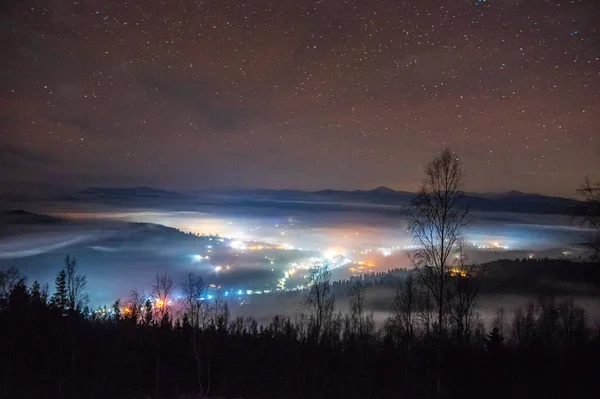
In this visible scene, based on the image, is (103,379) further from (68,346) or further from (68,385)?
(68,346)

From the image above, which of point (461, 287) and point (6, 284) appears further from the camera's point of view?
point (6, 284)

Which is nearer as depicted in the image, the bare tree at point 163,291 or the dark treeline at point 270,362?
the dark treeline at point 270,362

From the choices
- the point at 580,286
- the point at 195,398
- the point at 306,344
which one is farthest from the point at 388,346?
the point at 580,286

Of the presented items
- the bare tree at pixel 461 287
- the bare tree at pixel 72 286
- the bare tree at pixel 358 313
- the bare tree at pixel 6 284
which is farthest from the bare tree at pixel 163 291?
the bare tree at pixel 461 287

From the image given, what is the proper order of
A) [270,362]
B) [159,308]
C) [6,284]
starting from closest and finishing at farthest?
1. [270,362]
2. [159,308]
3. [6,284]

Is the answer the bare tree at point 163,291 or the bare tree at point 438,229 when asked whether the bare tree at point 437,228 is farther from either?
the bare tree at point 163,291

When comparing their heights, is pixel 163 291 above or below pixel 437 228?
below

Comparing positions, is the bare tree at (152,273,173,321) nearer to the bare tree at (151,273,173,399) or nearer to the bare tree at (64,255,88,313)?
the bare tree at (151,273,173,399)

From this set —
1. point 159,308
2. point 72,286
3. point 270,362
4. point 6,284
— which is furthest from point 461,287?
point 6,284

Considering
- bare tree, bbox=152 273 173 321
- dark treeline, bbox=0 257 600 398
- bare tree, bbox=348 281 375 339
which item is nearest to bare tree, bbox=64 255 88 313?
dark treeline, bbox=0 257 600 398

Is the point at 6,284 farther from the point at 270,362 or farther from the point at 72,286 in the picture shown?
the point at 270,362

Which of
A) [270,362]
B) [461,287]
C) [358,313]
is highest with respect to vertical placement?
[461,287]

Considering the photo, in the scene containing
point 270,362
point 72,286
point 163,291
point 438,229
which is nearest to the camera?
point 438,229

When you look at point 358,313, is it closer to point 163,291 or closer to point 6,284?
point 163,291
